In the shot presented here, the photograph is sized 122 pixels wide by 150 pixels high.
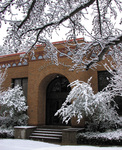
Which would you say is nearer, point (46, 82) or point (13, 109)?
point (13, 109)

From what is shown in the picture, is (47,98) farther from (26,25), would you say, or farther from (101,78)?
(26,25)

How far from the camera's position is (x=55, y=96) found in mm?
16344

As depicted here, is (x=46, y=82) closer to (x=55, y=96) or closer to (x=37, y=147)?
(x=55, y=96)

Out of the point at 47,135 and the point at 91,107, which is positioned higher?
the point at 91,107

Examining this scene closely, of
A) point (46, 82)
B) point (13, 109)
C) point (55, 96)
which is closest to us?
point (13, 109)

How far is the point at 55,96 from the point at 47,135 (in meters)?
3.99

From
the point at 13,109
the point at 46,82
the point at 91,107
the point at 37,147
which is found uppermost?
the point at 46,82

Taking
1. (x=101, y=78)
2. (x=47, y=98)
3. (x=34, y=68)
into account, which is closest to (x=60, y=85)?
(x=47, y=98)

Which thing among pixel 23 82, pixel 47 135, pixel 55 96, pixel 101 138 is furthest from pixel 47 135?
pixel 23 82

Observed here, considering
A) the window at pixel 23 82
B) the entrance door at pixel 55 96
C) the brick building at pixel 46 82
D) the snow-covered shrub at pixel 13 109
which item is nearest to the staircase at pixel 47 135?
the brick building at pixel 46 82

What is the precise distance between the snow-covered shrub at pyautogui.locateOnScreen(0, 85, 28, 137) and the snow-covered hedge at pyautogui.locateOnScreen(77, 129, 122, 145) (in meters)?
5.10

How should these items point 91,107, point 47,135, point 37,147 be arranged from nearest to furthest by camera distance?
point 37,147 < point 91,107 < point 47,135

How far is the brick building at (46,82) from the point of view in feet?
47.7

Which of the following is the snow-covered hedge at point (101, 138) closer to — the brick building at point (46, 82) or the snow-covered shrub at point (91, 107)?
the snow-covered shrub at point (91, 107)
